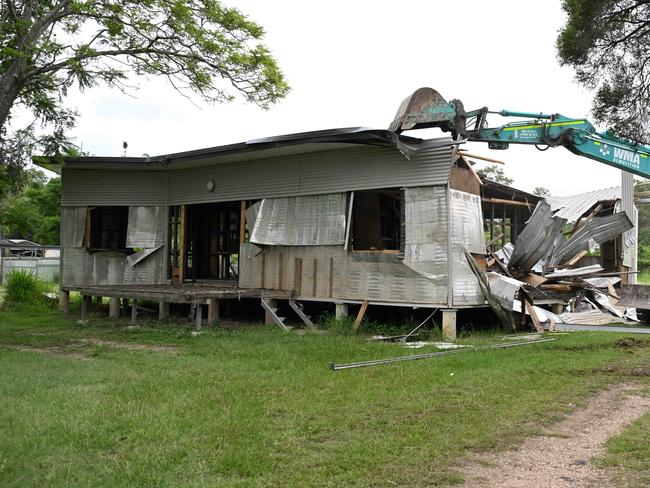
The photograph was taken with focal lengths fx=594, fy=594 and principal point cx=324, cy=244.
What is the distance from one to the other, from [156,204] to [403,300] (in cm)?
780

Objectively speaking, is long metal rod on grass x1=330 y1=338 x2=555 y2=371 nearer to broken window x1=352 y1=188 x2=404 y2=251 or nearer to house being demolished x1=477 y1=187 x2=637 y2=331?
house being demolished x1=477 y1=187 x2=637 y2=331

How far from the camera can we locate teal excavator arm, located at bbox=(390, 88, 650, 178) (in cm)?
938

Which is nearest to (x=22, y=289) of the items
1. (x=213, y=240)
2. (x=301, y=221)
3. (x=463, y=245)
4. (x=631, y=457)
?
(x=213, y=240)

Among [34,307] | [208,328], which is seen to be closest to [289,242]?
[208,328]

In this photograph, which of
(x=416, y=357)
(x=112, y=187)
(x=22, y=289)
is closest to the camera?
(x=416, y=357)

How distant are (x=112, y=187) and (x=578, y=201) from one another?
1542cm

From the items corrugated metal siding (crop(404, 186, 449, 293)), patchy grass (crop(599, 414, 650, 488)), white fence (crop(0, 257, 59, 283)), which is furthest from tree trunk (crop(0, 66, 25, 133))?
white fence (crop(0, 257, 59, 283))

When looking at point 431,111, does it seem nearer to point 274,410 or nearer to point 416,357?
point 416,357

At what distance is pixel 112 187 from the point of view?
16.2 m

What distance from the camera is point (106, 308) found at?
664 inches

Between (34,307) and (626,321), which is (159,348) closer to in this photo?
(34,307)

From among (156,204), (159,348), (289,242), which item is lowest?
(159,348)

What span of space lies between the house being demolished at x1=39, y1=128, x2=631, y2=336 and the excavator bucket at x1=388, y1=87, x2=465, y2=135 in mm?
730

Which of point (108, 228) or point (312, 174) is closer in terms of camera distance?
point (312, 174)
